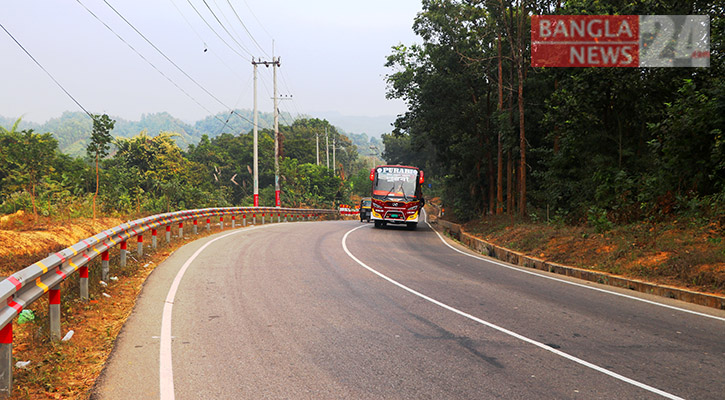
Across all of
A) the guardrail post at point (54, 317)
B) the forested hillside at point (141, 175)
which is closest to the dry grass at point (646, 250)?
the guardrail post at point (54, 317)

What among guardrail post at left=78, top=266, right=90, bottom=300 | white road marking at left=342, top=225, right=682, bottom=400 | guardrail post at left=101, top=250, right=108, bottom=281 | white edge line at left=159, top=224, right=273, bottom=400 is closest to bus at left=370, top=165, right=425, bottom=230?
white road marking at left=342, top=225, right=682, bottom=400

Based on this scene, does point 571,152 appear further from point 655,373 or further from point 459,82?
point 655,373

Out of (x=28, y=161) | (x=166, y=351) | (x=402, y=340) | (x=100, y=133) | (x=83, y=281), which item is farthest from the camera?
(x=28, y=161)

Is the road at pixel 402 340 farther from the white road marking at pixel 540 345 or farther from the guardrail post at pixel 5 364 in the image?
the guardrail post at pixel 5 364

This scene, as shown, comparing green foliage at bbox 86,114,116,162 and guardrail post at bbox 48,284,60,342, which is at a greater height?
green foliage at bbox 86,114,116,162

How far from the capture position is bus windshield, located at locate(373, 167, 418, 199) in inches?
1087

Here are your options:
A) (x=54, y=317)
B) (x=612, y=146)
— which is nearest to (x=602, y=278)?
(x=612, y=146)

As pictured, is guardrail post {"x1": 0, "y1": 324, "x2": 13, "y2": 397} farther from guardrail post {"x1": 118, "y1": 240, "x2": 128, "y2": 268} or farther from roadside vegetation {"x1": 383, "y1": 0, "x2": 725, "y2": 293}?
roadside vegetation {"x1": 383, "y1": 0, "x2": 725, "y2": 293}

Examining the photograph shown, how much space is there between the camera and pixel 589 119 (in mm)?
17859

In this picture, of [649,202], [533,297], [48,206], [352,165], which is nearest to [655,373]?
[533,297]

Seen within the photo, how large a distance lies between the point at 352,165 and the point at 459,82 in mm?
101889

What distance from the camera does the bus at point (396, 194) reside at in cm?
2753

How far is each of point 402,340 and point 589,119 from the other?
14007mm

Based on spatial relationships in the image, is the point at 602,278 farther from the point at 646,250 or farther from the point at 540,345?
the point at 540,345
